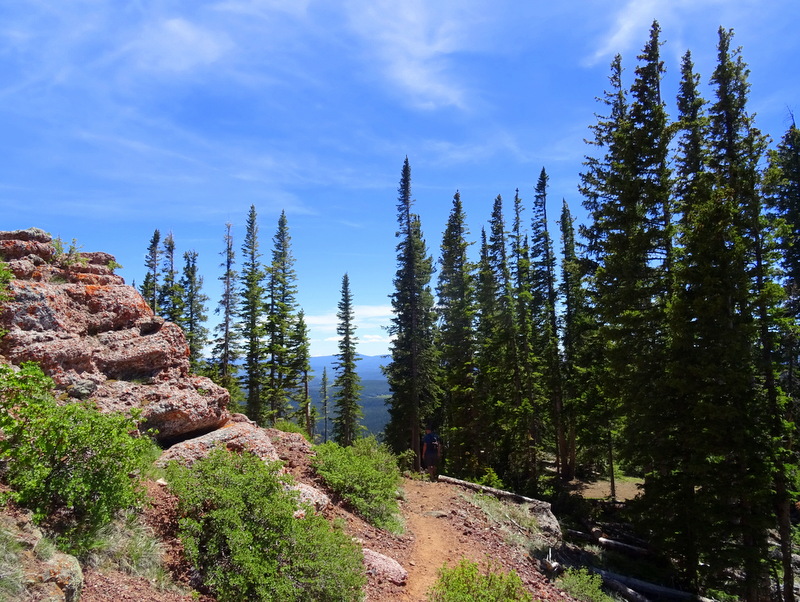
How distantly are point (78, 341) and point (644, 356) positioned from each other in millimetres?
16303

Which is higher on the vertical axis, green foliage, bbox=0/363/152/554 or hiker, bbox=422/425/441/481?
green foliage, bbox=0/363/152/554

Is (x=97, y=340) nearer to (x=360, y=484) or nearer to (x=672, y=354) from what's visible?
(x=360, y=484)

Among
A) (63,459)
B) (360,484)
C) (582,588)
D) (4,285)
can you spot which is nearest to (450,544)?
(360,484)

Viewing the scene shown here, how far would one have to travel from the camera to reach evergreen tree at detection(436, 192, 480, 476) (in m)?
26.4

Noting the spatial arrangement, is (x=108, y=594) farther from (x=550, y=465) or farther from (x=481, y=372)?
(x=550, y=465)

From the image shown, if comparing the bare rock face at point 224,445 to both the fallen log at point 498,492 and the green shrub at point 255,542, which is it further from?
the fallen log at point 498,492

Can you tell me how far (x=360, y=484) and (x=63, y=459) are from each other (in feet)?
23.9

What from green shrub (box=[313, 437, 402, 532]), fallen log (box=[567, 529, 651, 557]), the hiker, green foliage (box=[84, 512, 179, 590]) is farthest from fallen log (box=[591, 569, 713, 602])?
the hiker

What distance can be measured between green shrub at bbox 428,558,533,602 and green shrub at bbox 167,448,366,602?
165cm

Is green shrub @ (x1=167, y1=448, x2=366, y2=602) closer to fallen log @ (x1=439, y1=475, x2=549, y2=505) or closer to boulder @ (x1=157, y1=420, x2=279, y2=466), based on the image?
boulder @ (x1=157, y1=420, x2=279, y2=466)

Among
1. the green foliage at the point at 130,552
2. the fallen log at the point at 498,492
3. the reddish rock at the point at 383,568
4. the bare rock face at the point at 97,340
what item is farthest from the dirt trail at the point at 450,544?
the bare rock face at the point at 97,340

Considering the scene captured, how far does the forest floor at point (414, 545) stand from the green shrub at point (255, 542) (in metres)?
0.38

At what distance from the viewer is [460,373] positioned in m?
27.5

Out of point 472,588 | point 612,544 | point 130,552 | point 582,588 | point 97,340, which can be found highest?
point 97,340
